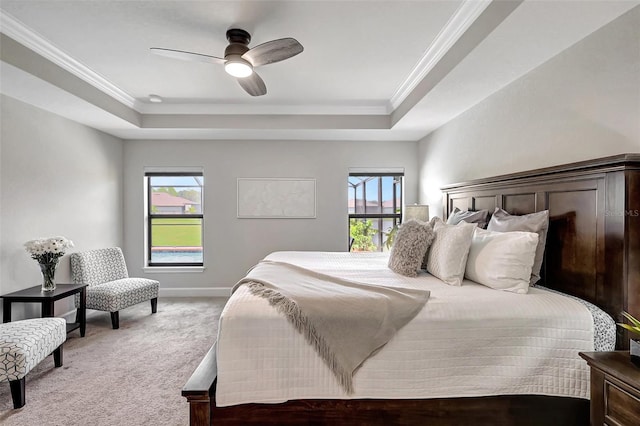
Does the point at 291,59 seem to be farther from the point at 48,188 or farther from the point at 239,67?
the point at 48,188

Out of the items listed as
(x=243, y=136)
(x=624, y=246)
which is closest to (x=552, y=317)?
(x=624, y=246)

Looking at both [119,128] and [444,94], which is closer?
[444,94]

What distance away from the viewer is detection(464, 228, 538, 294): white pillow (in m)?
1.81

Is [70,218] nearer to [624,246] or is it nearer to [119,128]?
[119,128]

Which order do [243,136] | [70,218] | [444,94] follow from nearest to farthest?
1. [444,94]
2. [70,218]
3. [243,136]

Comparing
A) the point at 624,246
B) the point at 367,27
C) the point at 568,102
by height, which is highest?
the point at 367,27

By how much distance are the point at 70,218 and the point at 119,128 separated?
4.21 ft

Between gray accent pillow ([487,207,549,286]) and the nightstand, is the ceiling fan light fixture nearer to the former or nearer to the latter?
gray accent pillow ([487,207,549,286])

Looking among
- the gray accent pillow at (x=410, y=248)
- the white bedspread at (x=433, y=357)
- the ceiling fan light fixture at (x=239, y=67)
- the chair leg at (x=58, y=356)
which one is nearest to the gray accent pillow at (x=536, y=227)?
the white bedspread at (x=433, y=357)

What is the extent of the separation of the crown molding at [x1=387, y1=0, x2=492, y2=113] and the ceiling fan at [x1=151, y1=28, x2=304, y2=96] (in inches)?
44.4

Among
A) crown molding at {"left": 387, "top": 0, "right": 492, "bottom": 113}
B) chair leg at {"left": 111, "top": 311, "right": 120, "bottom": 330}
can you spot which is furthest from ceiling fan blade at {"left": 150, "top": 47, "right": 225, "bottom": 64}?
chair leg at {"left": 111, "top": 311, "right": 120, "bottom": 330}

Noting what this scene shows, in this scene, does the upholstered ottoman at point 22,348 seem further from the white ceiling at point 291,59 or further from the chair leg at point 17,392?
the white ceiling at point 291,59

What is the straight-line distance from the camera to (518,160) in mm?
2525

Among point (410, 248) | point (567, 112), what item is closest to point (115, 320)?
point (410, 248)
